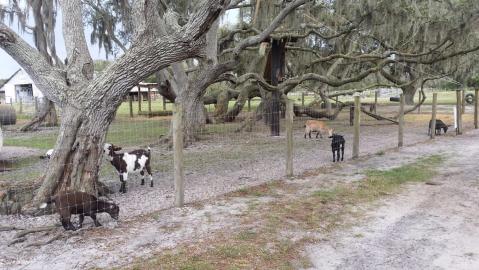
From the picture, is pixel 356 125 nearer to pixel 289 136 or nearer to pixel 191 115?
pixel 289 136

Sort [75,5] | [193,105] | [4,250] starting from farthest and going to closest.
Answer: [193,105] < [75,5] < [4,250]

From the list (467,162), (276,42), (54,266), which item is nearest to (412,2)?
(276,42)

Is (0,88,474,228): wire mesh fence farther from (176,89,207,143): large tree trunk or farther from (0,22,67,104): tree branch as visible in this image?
(0,22,67,104): tree branch

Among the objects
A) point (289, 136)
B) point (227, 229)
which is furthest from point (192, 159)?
point (227, 229)

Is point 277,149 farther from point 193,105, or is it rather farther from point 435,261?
point 435,261

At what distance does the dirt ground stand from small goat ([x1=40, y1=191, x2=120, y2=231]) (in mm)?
166

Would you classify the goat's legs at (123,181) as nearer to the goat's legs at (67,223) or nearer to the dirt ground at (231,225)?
the dirt ground at (231,225)

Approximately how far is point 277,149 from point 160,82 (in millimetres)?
6021

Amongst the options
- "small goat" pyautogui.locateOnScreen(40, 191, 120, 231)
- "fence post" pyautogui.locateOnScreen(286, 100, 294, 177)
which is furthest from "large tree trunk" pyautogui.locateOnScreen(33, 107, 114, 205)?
"fence post" pyautogui.locateOnScreen(286, 100, 294, 177)

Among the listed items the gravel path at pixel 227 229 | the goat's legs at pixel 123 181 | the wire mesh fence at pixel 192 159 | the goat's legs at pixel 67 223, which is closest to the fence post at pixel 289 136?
the wire mesh fence at pixel 192 159

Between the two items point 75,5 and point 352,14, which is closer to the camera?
point 75,5

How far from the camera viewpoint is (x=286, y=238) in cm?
525

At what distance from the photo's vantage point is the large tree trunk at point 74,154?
21.5ft

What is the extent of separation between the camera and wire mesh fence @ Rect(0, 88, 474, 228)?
22.4 feet
